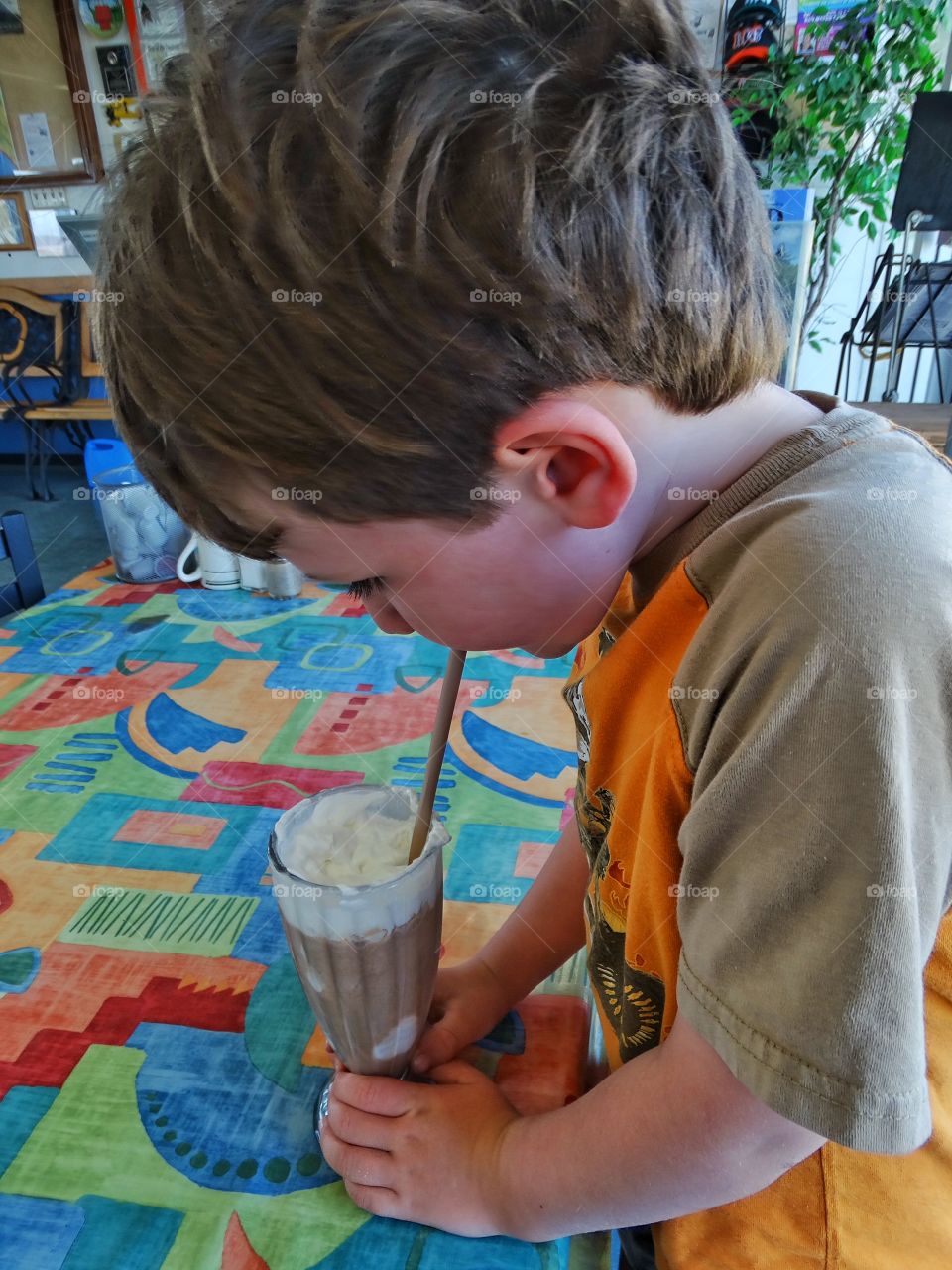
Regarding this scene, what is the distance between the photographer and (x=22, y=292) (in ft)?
11.9

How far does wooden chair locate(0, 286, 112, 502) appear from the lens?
350 centimetres

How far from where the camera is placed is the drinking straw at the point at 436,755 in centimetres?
46

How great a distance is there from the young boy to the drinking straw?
52mm

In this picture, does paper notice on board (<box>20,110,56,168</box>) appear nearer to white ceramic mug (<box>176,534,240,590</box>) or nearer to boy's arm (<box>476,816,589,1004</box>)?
white ceramic mug (<box>176,534,240,590</box>)

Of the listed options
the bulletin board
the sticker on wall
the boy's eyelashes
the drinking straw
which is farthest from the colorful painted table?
the bulletin board

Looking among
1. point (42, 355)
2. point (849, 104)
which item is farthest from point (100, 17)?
point (849, 104)

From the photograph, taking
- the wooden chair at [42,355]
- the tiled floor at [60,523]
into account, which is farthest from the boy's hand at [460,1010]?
the wooden chair at [42,355]

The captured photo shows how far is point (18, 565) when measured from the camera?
111cm

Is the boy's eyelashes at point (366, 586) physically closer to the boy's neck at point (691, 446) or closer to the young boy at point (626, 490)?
the young boy at point (626, 490)

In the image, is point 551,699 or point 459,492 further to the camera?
point 551,699

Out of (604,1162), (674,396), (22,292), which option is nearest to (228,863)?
(604,1162)

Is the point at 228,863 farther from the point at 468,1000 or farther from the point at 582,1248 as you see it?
the point at 582,1248

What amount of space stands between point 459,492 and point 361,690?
552 mm

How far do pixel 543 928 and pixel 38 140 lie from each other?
13.5ft
